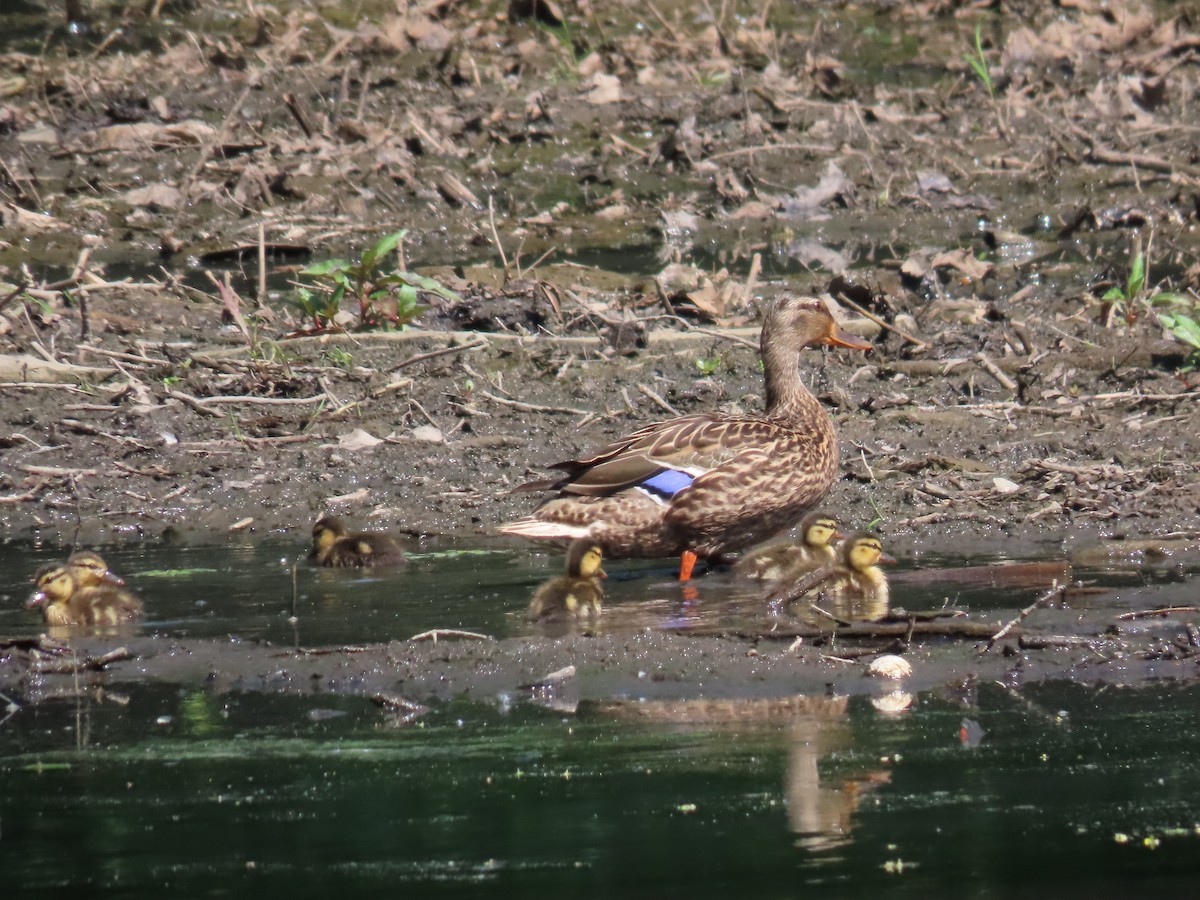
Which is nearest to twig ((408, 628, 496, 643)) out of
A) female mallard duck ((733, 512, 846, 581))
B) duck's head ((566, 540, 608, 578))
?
duck's head ((566, 540, 608, 578))

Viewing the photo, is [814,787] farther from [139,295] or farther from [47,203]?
[47,203]

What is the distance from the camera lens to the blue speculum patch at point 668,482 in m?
8.44

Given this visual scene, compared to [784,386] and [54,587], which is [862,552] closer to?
[784,386]

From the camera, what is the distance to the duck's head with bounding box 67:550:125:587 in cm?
738

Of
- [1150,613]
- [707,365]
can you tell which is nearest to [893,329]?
[707,365]

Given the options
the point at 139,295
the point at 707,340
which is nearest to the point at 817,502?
the point at 707,340

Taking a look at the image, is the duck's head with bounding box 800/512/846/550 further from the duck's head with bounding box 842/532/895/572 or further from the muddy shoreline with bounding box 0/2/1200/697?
the duck's head with bounding box 842/532/895/572

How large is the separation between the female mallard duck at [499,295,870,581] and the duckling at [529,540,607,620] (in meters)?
0.68

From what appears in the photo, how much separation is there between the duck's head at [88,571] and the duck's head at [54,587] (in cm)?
4

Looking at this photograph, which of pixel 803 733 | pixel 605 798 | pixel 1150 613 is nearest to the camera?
pixel 605 798

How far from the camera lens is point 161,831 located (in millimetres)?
4883

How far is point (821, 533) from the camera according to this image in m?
8.39

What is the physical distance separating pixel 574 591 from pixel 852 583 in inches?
A: 40.2

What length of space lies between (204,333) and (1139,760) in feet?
24.3
